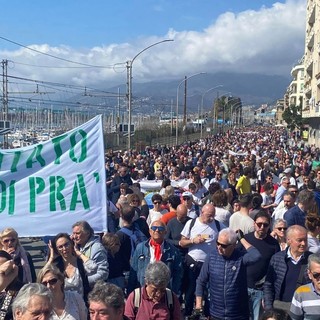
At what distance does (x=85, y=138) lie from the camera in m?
6.44

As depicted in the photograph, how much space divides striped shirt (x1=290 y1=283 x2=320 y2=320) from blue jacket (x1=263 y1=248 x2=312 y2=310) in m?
0.56

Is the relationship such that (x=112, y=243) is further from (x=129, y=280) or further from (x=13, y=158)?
(x=13, y=158)

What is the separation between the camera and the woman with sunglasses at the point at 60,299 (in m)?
4.12

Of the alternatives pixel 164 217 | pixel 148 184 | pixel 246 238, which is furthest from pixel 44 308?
pixel 148 184

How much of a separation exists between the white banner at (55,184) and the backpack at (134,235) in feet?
1.39

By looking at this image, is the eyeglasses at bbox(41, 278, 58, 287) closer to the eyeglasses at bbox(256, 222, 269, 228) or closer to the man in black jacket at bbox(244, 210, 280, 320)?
the man in black jacket at bbox(244, 210, 280, 320)

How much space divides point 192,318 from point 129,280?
796 mm

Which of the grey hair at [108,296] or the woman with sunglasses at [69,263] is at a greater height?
the grey hair at [108,296]

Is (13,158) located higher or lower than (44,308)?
higher

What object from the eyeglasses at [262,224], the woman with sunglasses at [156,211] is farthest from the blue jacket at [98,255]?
the woman with sunglasses at [156,211]

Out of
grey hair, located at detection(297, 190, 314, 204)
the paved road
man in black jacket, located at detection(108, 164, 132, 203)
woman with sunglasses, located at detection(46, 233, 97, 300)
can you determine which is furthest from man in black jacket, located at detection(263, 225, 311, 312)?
man in black jacket, located at detection(108, 164, 132, 203)

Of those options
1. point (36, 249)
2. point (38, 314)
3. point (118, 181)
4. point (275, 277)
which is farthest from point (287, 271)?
point (118, 181)

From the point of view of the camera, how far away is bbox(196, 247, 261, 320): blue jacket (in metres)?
5.21

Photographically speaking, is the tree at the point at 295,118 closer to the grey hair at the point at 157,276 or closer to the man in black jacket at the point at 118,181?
the man in black jacket at the point at 118,181
